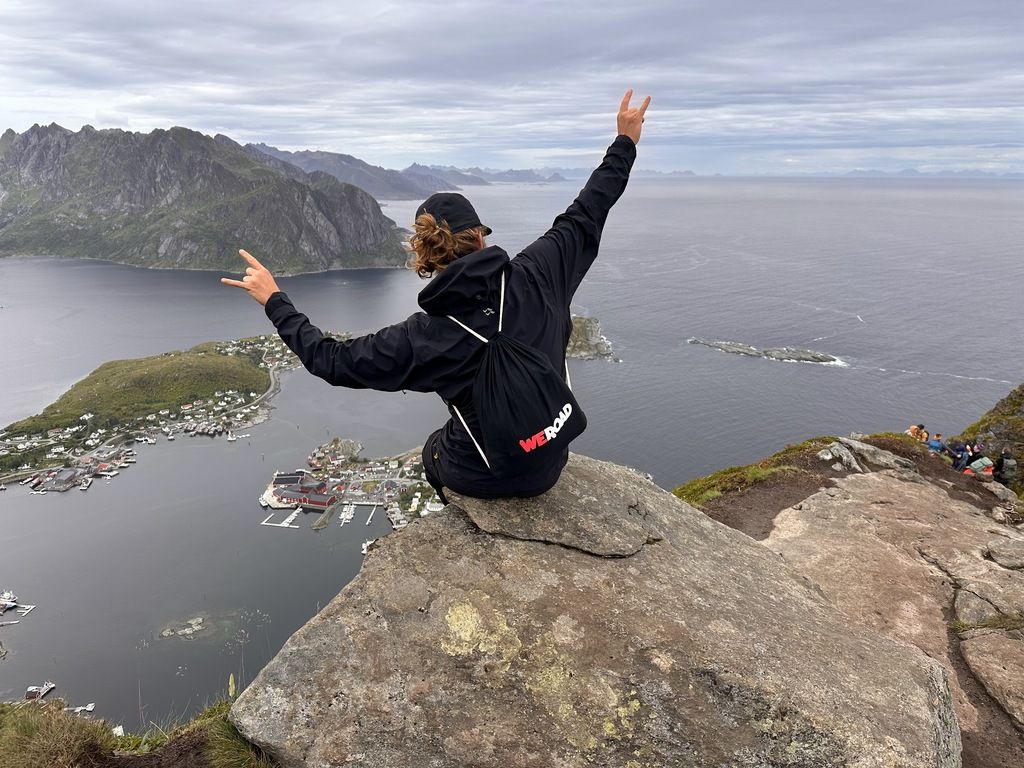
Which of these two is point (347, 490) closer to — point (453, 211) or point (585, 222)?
point (585, 222)

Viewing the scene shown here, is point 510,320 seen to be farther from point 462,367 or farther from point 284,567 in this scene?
point 284,567

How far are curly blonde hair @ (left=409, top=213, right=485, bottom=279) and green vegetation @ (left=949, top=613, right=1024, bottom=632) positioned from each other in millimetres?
10247

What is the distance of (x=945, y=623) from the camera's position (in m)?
9.46

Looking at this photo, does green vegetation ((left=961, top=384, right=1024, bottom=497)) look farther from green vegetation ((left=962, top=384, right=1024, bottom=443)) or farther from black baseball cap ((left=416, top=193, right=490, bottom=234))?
black baseball cap ((left=416, top=193, right=490, bottom=234))

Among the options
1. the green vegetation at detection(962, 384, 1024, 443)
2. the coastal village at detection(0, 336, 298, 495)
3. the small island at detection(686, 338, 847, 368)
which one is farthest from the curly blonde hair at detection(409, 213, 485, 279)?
the coastal village at detection(0, 336, 298, 495)

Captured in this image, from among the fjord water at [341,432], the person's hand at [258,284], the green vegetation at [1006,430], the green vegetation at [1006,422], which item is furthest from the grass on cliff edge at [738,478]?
the fjord water at [341,432]

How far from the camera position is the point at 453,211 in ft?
16.9

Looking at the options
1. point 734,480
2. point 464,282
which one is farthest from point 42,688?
point 464,282

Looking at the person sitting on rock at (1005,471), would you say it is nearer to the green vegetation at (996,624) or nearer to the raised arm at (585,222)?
the green vegetation at (996,624)

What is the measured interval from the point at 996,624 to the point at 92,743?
41.4ft

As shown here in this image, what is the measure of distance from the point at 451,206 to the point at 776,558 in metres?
7.11

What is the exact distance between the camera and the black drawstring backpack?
15.8 ft

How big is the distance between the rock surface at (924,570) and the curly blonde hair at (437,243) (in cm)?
697

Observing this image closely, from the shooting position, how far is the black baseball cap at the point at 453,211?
16.9 feet
